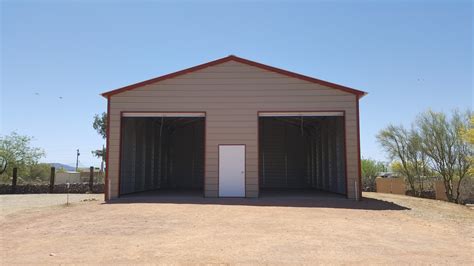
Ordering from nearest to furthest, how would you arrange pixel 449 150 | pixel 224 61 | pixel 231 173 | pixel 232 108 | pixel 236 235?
pixel 236 235
pixel 231 173
pixel 232 108
pixel 224 61
pixel 449 150

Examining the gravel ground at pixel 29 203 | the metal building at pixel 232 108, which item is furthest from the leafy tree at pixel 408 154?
the gravel ground at pixel 29 203

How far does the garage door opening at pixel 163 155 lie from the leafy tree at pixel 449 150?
41.6 ft

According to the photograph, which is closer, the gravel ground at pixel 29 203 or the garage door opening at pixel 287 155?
the gravel ground at pixel 29 203

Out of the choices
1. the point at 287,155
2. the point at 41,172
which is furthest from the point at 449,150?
the point at 41,172

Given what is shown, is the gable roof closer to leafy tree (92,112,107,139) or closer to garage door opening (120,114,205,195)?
garage door opening (120,114,205,195)

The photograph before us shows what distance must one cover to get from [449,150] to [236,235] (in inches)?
684

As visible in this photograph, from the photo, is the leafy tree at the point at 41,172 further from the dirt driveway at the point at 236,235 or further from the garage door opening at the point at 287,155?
the dirt driveway at the point at 236,235

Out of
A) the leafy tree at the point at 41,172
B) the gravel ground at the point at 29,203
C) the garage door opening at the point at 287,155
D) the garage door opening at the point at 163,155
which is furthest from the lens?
the leafy tree at the point at 41,172

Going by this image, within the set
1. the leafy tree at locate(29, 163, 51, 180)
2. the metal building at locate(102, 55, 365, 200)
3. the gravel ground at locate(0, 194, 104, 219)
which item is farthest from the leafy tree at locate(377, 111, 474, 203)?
the leafy tree at locate(29, 163, 51, 180)

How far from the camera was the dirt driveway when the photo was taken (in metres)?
5.99

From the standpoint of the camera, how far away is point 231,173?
48.0ft

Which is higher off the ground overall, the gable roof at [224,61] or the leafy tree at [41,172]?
the gable roof at [224,61]

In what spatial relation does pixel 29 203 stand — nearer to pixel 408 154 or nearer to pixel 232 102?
pixel 232 102

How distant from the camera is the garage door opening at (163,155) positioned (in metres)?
17.8
